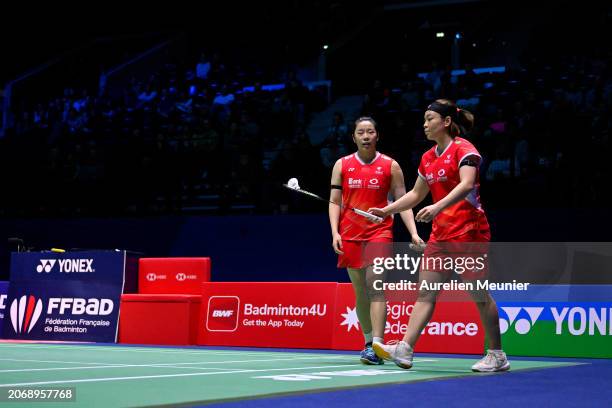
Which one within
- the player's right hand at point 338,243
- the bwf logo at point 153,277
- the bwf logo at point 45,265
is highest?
the player's right hand at point 338,243

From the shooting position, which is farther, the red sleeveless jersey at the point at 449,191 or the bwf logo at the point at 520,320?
the bwf logo at the point at 520,320

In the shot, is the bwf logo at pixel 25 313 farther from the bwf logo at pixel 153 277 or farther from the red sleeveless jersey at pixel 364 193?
the red sleeveless jersey at pixel 364 193

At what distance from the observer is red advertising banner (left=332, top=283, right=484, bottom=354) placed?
8.32m

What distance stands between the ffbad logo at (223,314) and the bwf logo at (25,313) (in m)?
2.24

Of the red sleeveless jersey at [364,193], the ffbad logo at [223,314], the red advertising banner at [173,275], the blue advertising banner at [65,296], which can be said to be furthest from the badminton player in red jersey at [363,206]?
the blue advertising banner at [65,296]

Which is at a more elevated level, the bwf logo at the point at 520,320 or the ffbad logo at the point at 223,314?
the bwf logo at the point at 520,320

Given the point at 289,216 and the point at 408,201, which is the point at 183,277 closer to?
the point at 289,216

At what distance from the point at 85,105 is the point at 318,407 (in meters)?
17.3

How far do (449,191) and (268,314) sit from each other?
4118 millimetres

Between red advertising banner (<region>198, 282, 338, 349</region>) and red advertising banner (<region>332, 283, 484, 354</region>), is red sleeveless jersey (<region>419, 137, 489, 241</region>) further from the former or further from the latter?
red advertising banner (<region>198, 282, 338, 349</region>)

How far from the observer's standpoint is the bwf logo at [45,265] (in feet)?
34.9

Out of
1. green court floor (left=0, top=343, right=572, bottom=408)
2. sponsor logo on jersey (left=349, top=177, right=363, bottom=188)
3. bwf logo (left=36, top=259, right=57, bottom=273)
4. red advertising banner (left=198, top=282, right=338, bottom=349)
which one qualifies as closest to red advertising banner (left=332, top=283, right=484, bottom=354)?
red advertising banner (left=198, top=282, right=338, bottom=349)

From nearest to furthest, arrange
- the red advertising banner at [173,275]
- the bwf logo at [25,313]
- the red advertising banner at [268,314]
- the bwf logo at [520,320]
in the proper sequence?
the bwf logo at [520,320]
the red advertising banner at [268,314]
the red advertising banner at [173,275]
the bwf logo at [25,313]

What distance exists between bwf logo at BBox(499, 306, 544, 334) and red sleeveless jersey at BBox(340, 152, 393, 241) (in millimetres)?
2096
